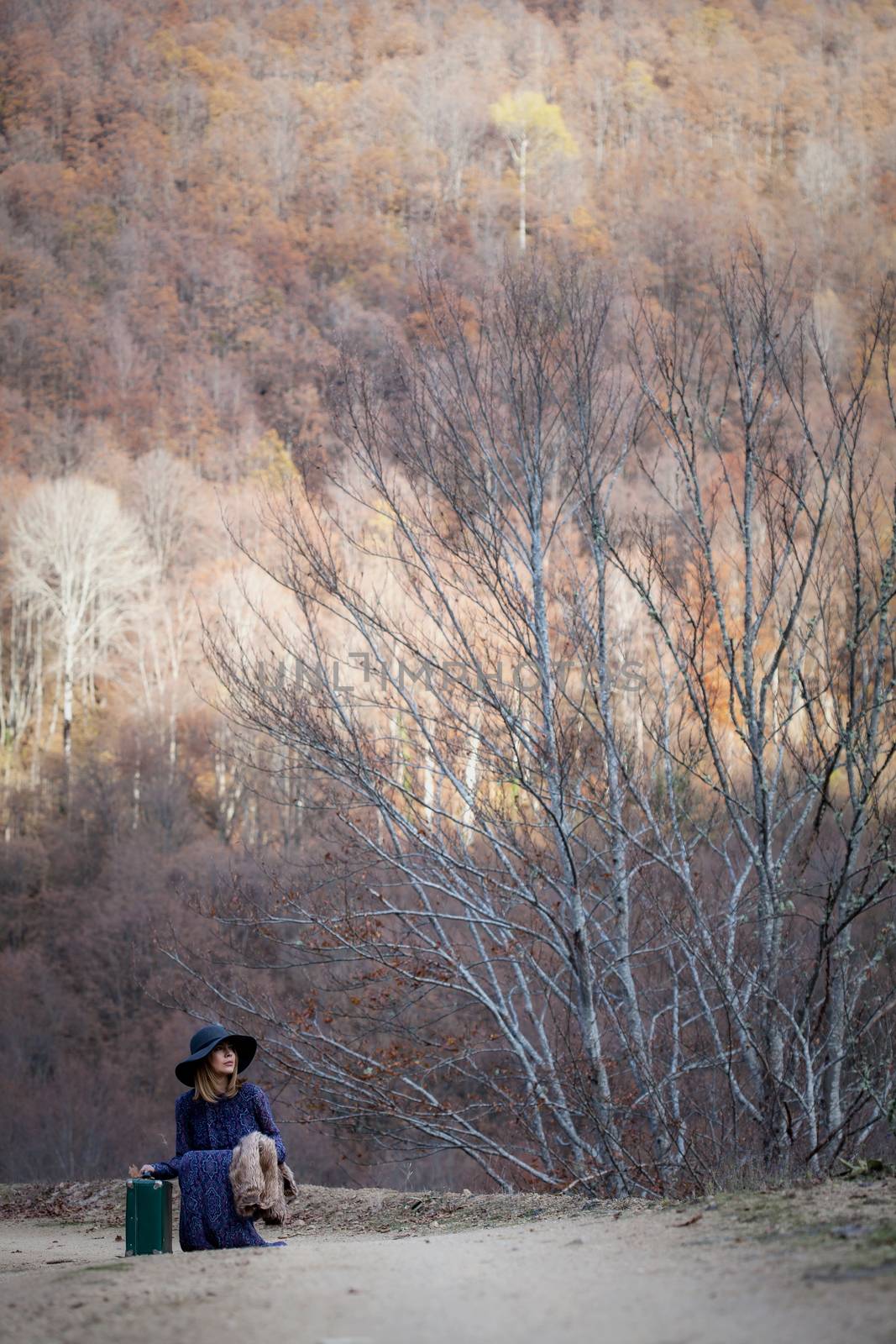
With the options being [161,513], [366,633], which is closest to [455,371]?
[366,633]

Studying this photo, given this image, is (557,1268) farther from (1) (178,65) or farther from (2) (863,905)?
(1) (178,65)

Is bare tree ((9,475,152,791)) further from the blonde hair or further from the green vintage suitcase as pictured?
the blonde hair

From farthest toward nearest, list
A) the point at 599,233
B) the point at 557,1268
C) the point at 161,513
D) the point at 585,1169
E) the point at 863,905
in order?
1. the point at 599,233
2. the point at 161,513
3. the point at 585,1169
4. the point at 863,905
5. the point at 557,1268

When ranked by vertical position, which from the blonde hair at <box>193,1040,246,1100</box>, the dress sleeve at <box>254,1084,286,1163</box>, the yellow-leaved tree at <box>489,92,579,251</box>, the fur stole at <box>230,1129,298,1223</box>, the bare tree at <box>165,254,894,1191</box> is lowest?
the fur stole at <box>230,1129,298,1223</box>

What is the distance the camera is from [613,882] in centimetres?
946

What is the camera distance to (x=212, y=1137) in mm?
5734

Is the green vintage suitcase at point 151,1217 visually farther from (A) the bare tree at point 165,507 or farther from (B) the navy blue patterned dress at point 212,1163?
(A) the bare tree at point 165,507

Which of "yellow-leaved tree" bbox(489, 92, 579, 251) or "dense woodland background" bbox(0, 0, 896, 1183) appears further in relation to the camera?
"yellow-leaved tree" bbox(489, 92, 579, 251)

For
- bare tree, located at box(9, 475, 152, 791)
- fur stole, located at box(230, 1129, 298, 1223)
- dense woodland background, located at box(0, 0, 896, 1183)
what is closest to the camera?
fur stole, located at box(230, 1129, 298, 1223)

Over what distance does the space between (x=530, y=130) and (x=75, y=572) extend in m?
70.9

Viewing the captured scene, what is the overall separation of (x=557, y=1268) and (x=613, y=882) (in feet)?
16.2

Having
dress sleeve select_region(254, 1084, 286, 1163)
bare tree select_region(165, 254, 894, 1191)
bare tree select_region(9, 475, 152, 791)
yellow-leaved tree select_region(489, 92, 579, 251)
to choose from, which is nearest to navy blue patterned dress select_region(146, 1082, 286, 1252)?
dress sleeve select_region(254, 1084, 286, 1163)

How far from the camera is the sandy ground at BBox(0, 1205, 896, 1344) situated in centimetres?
358

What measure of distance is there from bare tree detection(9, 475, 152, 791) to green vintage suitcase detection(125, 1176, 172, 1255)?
119 ft
